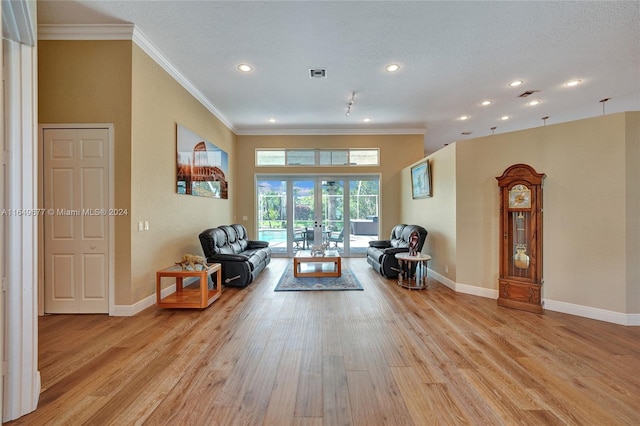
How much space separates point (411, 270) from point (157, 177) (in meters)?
4.39

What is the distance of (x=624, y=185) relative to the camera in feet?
10.1

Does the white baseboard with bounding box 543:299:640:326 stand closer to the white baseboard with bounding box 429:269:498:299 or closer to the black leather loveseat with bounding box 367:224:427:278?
the white baseboard with bounding box 429:269:498:299

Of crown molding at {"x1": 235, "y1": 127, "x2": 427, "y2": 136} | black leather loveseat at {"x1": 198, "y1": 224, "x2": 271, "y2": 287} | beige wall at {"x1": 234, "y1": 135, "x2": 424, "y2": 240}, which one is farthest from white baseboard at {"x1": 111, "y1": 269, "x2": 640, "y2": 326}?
crown molding at {"x1": 235, "y1": 127, "x2": 427, "y2": 136}

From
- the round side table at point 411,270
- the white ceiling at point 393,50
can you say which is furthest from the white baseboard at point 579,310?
the white ceiling at point 393,50

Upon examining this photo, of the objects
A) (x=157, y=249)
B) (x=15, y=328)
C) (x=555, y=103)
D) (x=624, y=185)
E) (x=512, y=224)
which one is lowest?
(x=15, y=328)

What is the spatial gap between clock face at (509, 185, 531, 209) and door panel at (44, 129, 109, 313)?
207 inches

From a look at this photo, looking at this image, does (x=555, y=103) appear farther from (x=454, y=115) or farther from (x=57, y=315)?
(x=57, y=315)

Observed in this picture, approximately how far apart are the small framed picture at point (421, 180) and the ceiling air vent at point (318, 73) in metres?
2.64

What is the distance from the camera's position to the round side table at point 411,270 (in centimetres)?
441

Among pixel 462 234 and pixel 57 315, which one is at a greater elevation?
pixel 462 234

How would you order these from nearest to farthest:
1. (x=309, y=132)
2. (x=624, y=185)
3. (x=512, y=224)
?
(x=624, y=185), (x=512, y=224), (x=309, y=132)

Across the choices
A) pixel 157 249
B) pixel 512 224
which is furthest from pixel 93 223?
pixel 512 224

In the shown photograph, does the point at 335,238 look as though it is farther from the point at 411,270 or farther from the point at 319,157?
the point at 411,270

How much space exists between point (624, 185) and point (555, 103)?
3135mm
